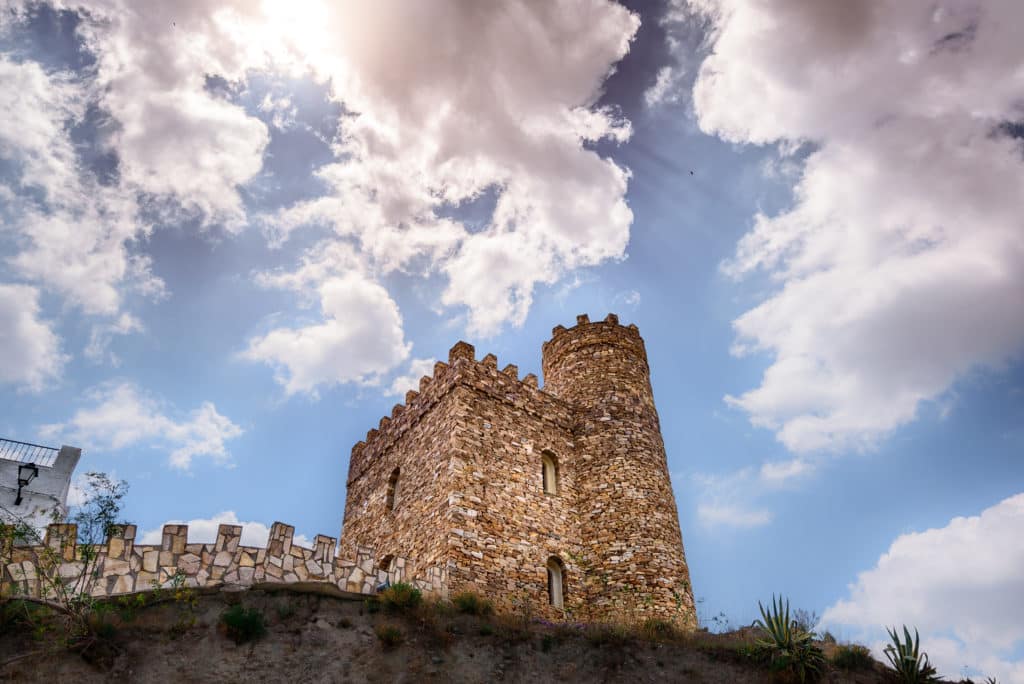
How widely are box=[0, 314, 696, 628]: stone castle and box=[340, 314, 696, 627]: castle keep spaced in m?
0.04

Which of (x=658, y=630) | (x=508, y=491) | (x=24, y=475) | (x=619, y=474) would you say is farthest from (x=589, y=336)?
(x=24, y=475)

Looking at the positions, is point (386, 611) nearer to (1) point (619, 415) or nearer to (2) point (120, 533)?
(2) point (120, 533)

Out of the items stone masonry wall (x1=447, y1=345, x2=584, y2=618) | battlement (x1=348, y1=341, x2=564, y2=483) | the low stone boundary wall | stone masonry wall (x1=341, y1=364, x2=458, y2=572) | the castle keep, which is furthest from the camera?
battlement (x1=348, y1=341, x2=564, y2=483)

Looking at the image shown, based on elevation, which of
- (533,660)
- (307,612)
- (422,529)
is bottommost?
(533,660)

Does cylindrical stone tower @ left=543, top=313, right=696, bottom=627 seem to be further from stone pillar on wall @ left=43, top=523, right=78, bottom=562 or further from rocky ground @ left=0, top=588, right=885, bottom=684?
stone pillar on wall @ left=43, top=523, right=78, bottom=562

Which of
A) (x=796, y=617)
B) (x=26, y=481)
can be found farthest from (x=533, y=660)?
(x=26, y=481)

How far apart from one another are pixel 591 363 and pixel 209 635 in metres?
14.8

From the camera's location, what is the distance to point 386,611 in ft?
47.3

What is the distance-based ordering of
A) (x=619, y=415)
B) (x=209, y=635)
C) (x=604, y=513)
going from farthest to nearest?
(x=619, y=415) < (x=604, y=513) < (x=209, y=635)

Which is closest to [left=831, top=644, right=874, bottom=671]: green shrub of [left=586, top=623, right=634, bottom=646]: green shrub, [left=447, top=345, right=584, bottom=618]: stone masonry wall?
[left=586, top=623, right=634, bottom=646]: green shrub

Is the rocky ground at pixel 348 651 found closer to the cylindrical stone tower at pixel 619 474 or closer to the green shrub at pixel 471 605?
the green shrub at pixel 471 605

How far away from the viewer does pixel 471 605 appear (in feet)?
50.8

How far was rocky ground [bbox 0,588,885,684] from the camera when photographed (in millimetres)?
11883

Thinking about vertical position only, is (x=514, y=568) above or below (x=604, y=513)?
below
